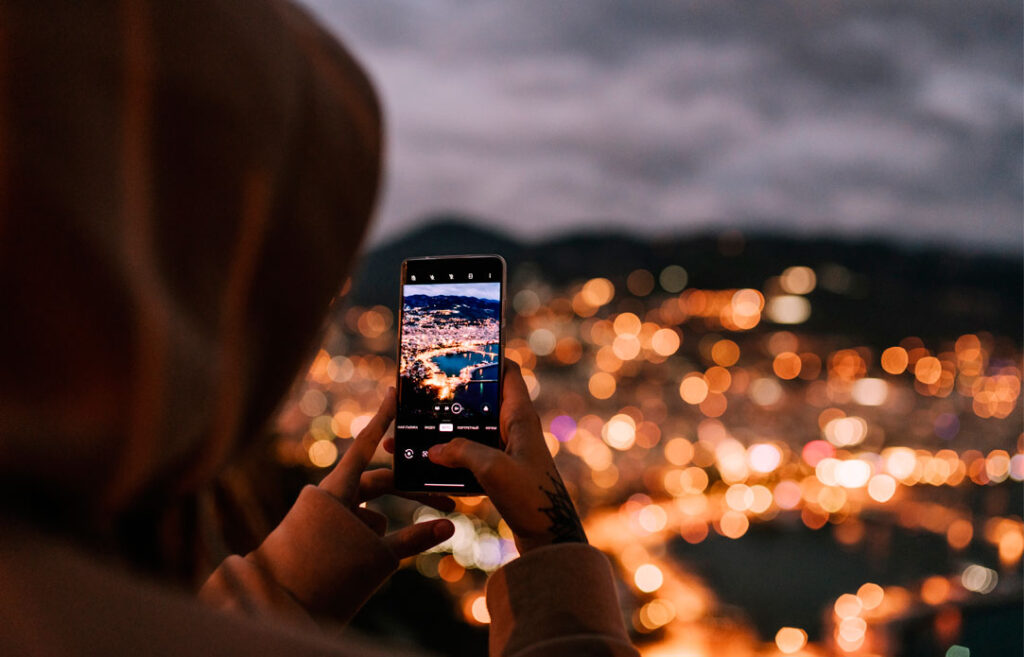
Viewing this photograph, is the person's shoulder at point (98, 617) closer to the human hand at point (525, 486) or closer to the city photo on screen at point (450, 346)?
the human hand at point (525, 486)

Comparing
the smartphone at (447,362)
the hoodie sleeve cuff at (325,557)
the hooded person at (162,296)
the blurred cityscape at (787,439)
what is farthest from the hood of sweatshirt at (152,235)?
the blurred cityscape at (787,439)

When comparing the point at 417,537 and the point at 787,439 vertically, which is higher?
the point at 417,537

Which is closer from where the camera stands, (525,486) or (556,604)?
(556,604)

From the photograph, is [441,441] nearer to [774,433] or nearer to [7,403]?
[7,403]

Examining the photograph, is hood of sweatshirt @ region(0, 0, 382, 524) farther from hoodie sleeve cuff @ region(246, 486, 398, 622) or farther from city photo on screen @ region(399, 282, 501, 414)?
city photo on screen @ region(399, 282, 501, 414)

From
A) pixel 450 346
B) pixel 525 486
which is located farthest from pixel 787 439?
pixel 525 486

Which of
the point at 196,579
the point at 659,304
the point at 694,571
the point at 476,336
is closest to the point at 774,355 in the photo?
the point at 659,304

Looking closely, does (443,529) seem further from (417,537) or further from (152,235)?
(152,235)
